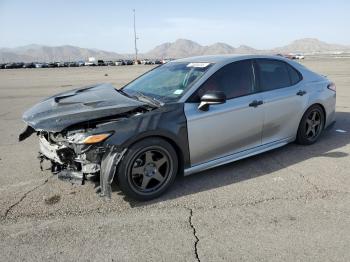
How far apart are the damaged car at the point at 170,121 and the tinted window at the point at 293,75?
0.02 meters

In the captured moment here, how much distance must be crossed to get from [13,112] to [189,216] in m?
8.50

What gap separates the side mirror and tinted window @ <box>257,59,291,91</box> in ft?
3.53

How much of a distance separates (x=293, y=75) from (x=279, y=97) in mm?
725

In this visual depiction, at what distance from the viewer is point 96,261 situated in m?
3.11

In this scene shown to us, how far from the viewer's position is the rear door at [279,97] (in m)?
5.29

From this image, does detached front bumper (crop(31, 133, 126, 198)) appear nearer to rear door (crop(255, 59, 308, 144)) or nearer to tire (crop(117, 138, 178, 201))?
tire (crop(117, 138, 178, 201))

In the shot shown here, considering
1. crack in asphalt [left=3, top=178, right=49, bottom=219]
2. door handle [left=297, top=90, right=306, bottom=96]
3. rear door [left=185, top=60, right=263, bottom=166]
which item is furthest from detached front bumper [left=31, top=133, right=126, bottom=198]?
door handle [left=297, top=90, right=306, bottom=96]

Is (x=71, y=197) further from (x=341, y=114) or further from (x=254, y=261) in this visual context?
(x=341, y=114)

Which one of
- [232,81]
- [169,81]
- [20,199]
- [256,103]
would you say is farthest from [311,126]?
[20,199]

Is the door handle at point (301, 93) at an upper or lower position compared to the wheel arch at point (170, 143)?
upper

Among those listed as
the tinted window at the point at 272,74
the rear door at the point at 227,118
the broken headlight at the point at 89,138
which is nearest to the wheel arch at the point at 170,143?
the rear door at the point at 227,118

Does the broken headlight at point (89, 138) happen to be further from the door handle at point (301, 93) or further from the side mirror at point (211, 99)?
the door handle at point (301, 93)

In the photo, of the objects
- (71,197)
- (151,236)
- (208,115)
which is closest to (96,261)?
(151,236)

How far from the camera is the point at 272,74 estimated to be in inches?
219
